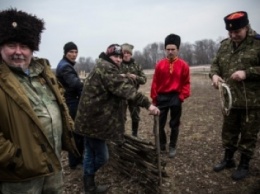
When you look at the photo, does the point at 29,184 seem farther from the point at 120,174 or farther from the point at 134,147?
the point at 120,174

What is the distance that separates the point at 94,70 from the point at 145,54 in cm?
10441

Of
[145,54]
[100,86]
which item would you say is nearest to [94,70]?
[100,86]

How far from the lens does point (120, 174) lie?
475 centimetres

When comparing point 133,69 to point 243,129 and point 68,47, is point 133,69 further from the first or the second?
point 243,129

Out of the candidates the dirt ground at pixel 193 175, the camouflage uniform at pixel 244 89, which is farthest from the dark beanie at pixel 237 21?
the dirt ground at pixel 193 175

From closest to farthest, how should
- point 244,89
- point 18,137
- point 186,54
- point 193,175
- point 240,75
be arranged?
1. point 18,137
2. point 240,75
3. point 244,89
4. point 193,175
5. point 186,54

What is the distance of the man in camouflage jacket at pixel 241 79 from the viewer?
4000 mm

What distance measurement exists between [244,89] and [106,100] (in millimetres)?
2181

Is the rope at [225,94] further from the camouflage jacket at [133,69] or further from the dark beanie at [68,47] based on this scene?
the dark beanie at [68,47]

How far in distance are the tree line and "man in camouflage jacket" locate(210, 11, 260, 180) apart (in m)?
79.8

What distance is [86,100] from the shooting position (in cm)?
354

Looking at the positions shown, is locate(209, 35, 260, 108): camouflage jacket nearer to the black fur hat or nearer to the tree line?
the black fur hat

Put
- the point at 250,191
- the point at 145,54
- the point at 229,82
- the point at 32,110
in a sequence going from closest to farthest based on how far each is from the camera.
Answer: the point at 32,110 → the point at 250,191 → the point at 229,82 → the point at 145,54

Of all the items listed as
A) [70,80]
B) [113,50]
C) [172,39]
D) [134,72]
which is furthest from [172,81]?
[113,50]
